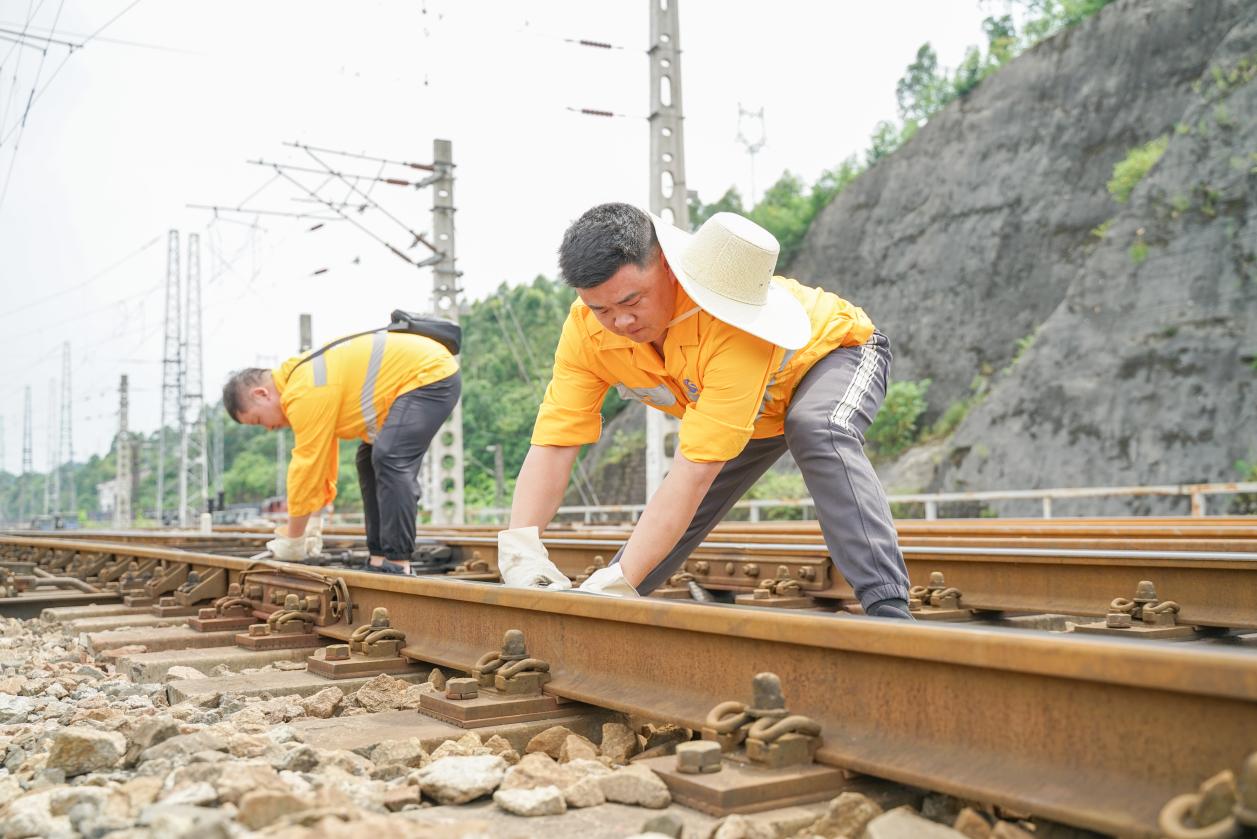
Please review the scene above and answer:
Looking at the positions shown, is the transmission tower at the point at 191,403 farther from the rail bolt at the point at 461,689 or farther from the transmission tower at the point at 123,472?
the rail bolt at the point at 461,689

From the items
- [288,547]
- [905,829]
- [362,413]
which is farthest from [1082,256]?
[905,829]

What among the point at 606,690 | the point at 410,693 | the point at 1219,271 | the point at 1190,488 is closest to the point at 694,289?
Answer: the point at 606,690

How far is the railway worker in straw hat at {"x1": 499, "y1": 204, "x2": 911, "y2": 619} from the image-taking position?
293cm

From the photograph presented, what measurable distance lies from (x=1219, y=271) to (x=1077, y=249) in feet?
42.0

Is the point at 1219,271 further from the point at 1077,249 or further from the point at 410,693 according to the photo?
the point at 410,693

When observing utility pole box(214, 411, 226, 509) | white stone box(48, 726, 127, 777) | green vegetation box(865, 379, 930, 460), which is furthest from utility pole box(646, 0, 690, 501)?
utility pole box(214, 411, 226, 509)

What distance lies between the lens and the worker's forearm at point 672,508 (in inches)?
116

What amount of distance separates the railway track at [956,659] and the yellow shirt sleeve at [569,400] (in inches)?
24.9

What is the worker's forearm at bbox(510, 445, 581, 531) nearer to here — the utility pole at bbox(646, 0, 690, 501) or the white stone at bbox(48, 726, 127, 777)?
the white stone at bbox(48, 726, 127, 777)

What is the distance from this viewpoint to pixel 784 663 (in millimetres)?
2199

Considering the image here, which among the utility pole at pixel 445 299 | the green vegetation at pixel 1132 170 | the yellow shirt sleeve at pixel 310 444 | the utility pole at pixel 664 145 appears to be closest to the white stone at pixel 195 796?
the yellow shirt sleeve at pixel 310 444

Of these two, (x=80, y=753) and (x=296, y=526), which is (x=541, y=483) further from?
(x=296, y=526)

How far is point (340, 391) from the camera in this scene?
604 cm

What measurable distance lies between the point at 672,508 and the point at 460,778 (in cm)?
116
